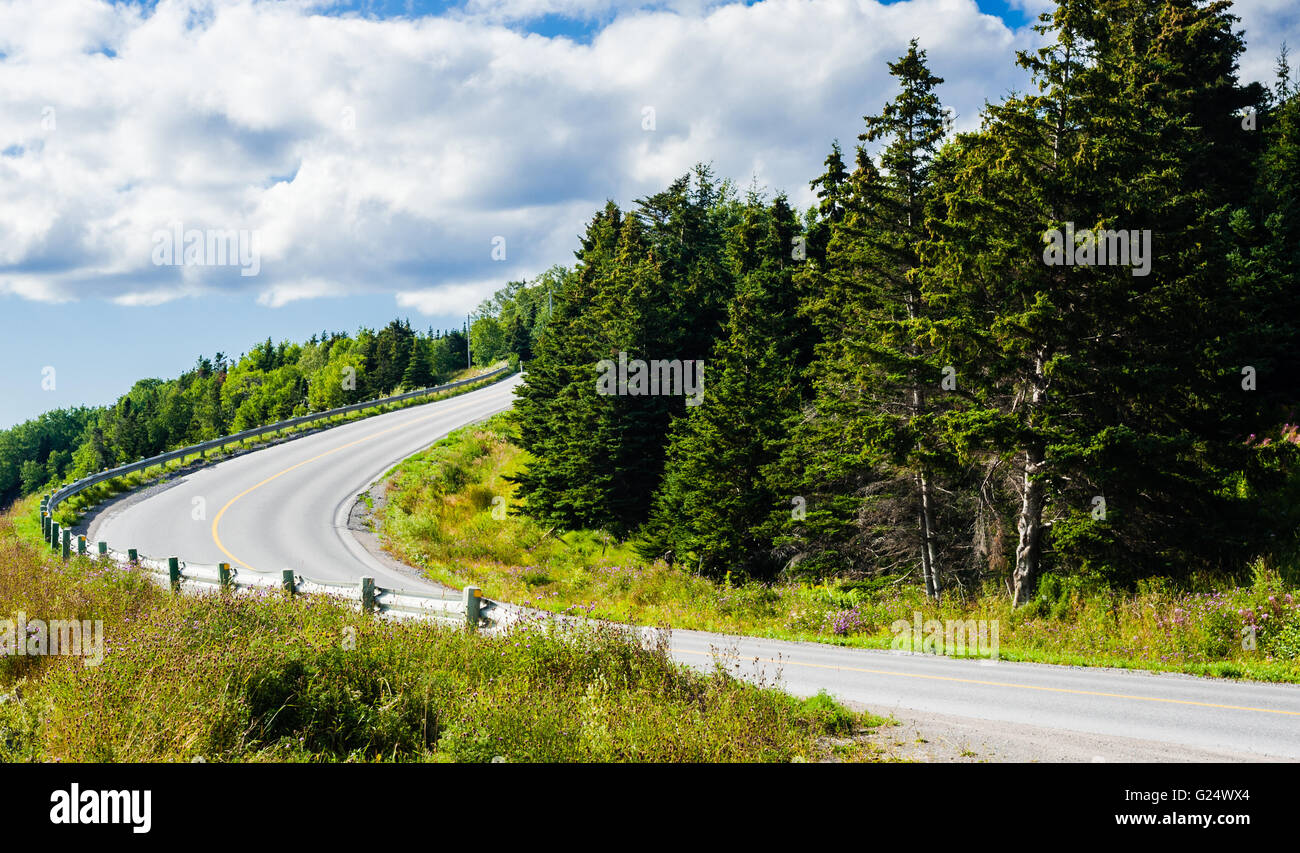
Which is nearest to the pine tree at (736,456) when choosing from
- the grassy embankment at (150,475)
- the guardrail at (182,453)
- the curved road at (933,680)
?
the curved road at (933,680)

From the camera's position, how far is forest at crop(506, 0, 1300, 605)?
14.4m

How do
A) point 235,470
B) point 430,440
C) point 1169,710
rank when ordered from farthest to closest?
1. point 430,440
2. point 235,470
3. point 1169,710

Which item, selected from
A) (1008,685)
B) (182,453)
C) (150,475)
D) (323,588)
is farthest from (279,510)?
(1008,685)

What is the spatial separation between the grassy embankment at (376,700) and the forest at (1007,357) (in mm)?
9188

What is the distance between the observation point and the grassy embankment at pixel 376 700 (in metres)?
5.73

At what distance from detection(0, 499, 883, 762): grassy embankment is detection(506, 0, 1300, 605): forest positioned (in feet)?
30.1

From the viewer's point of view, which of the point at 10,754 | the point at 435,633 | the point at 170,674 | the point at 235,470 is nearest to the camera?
the point at 10,754

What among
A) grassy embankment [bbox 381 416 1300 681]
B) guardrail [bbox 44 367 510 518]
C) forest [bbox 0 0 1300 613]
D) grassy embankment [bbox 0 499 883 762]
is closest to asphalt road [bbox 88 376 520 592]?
guardrail [bbox 44 367 510 518]

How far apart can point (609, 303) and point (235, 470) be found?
19.8 meters

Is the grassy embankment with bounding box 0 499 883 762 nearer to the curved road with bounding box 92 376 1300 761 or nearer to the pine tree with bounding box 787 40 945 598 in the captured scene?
the curved road with bounding box 92 376 1300 761

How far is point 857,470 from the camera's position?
22.3 meters

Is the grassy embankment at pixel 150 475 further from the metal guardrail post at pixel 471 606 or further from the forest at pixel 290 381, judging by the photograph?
the forest at pixel 290 381
